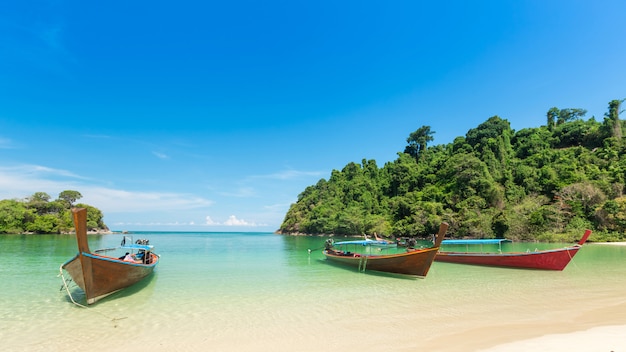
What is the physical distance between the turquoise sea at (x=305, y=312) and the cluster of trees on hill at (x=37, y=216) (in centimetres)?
6626

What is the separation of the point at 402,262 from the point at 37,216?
82190mm

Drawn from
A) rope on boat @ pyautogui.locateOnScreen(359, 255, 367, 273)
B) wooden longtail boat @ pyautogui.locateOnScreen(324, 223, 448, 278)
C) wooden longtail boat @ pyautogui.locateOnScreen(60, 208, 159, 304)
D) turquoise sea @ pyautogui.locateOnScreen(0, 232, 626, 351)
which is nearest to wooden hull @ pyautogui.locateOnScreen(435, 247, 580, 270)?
turquoise sea @ pyautogui.locateOnScreen(0, 232, 626, 351)

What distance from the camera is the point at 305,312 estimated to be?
9.37 meters

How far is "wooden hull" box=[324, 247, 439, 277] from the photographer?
564 inches

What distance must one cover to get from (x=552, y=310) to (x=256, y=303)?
29.1ft

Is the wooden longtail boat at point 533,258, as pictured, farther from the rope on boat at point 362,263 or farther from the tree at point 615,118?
the tree at point 615,118

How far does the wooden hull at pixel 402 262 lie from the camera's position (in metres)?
14.3

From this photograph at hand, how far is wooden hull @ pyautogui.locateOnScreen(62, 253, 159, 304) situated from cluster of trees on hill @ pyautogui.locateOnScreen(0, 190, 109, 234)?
243ft

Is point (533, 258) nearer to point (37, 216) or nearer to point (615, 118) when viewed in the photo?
point (615, 118)

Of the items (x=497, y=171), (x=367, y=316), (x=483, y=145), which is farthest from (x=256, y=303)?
(x=483, y=145)

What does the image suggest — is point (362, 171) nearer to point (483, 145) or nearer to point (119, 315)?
point (483, 145)

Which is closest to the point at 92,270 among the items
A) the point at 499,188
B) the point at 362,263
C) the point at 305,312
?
the point at 305,312

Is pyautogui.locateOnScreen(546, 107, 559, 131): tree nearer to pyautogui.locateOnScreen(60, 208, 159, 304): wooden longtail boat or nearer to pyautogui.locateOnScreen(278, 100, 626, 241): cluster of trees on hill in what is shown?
pyautogui.locateOnScreen(278, 100, 626, 241): cluster of trees on hill

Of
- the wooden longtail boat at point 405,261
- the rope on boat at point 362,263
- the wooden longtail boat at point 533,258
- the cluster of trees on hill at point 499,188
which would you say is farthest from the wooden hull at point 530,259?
the cluster of trees on hill at point 499,188
